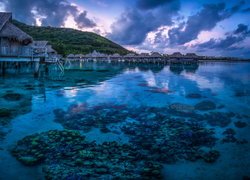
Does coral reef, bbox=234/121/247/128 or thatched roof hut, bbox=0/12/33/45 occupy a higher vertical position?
thatched roof hut, bbox=0/12/33/45

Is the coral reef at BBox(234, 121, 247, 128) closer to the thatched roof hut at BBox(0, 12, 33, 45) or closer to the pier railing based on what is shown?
the thatched roof hut at BBox(0, 12, 33, 45)

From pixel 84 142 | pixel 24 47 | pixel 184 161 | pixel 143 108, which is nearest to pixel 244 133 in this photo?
pixel 184 161

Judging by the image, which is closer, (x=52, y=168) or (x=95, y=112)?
(x=52, y=168)

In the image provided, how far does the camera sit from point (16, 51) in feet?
83.6

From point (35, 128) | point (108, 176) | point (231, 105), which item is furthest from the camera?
point (231, 105)

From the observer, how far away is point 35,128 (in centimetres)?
1059

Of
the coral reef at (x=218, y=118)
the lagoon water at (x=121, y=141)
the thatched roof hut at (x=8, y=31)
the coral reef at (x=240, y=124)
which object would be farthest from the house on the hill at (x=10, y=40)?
the coral reef at (x=240, y=124)

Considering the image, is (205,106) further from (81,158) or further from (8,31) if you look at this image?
(8,31)

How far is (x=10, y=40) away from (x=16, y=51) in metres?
1.35

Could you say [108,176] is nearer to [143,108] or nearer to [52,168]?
[52,168]

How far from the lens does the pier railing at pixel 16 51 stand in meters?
23.8

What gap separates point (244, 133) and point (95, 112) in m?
8.02

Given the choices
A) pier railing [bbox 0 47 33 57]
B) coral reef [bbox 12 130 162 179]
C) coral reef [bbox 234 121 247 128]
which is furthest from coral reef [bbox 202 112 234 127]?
pier railing [bbox 0 47 33 57]

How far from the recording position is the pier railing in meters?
23.8
